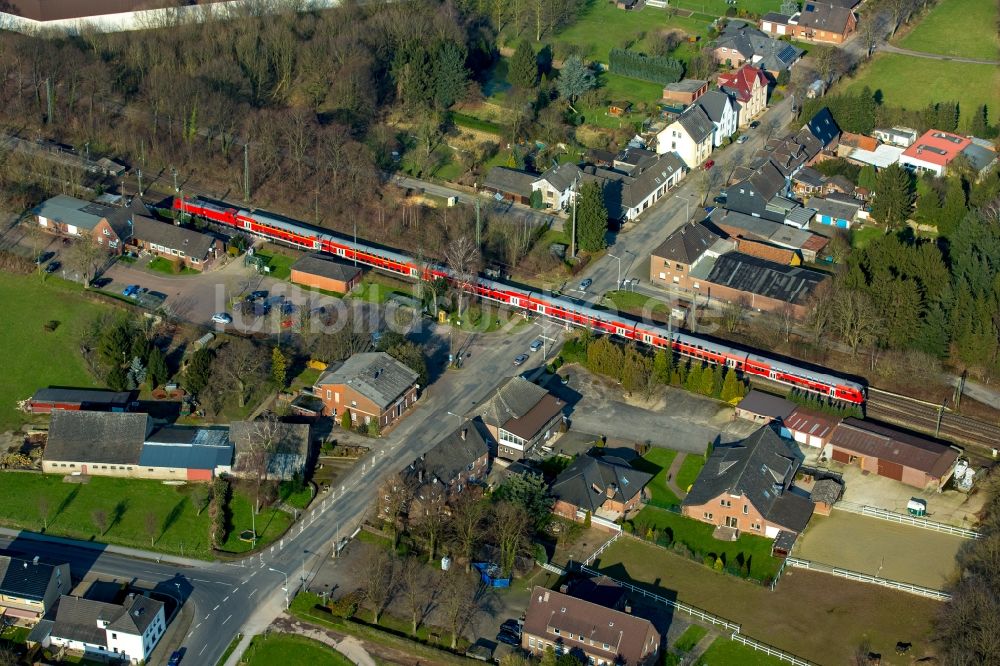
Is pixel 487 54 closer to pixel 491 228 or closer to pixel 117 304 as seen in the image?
pixel 491 228

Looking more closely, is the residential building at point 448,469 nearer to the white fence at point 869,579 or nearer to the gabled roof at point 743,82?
the white fence at point 869,579

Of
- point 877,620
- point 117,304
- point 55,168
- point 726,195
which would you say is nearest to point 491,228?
point 726,195

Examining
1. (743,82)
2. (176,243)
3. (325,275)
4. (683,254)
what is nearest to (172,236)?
(176,243)

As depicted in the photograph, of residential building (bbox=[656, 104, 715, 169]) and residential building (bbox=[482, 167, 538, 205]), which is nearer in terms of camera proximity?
residential building (bbox=[482, 167, 538, 205])

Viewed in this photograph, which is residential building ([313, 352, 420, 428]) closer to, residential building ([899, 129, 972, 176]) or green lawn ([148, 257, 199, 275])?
green lawn ([148, 257, 199, 275])

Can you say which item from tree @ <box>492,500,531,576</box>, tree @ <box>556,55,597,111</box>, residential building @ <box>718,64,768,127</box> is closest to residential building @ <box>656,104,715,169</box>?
residential building @ <box>718,64,768,127</box>
